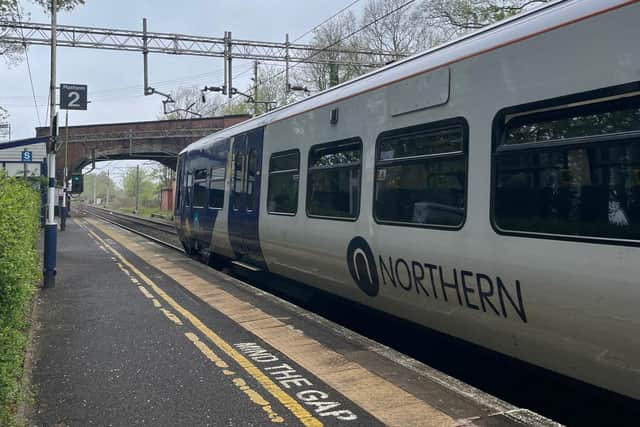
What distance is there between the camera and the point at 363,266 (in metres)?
6.20

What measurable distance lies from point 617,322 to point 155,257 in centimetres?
1330

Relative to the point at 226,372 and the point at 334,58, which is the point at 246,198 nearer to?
the point at 226,372

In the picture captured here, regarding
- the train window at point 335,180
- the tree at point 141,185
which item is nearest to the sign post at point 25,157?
the train window at point 335,180

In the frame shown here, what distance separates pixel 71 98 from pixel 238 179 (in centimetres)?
527

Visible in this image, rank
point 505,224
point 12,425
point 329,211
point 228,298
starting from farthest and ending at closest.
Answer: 1. point 228,298
2. point 329,211
3. point 505,224
4. point 12,425

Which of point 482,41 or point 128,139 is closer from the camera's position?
point 482,41

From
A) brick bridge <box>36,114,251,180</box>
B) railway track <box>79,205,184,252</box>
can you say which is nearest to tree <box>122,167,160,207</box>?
brick bridge <box>36,114,251,180</box>

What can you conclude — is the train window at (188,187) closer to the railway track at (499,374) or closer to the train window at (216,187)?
the train window at (216,187)

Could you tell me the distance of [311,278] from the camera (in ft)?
24.9

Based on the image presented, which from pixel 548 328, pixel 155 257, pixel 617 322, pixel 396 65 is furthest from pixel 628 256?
pixel 155 257

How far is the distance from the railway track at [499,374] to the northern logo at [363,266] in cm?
41

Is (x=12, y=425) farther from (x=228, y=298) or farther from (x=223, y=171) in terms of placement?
(x=223, y=171)

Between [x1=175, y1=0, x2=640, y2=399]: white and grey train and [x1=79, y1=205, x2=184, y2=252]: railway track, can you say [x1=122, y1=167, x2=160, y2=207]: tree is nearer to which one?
[x1=79, y1=205, x2=184, y2=252]: railway track

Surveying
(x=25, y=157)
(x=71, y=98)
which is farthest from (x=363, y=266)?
Answer: (x=25, y=157)
